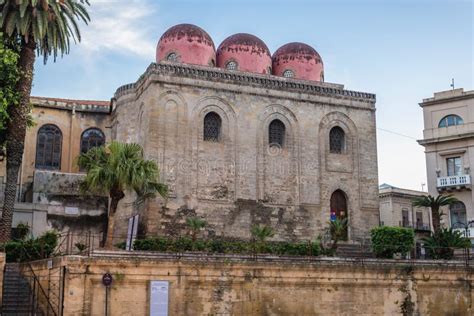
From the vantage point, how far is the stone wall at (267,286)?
2153 centimetres

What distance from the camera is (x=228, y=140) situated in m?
33.8

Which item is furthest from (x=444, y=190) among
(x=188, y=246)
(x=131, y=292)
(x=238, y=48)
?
(x=131, y=292)

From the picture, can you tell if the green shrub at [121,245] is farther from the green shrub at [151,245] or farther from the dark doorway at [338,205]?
the dark doorway at [338,205]

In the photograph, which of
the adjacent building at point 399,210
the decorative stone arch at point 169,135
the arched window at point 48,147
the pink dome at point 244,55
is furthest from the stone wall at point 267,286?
the adjacent building at point 399,210

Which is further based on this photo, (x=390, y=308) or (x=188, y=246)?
(x=188, y=246)

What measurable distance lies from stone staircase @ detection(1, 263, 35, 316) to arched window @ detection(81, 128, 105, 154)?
14310 mm

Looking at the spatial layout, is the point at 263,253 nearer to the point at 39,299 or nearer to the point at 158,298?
the point at 158,298

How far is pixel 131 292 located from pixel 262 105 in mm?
15452

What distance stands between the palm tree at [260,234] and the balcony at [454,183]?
1172cm

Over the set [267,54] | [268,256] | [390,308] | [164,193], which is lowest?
[390,308]

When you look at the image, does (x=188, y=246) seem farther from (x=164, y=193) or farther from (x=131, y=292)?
(x=131, y=292)

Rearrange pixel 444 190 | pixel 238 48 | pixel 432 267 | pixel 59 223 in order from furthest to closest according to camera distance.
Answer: pixel 444 190
pixel 238 48
pixel 59 223
pixel 432 267

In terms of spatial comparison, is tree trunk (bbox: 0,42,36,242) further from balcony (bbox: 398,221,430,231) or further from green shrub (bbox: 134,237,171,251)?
balcony (bbox: 398,221,430,231)

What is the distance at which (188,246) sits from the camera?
1139 inches
